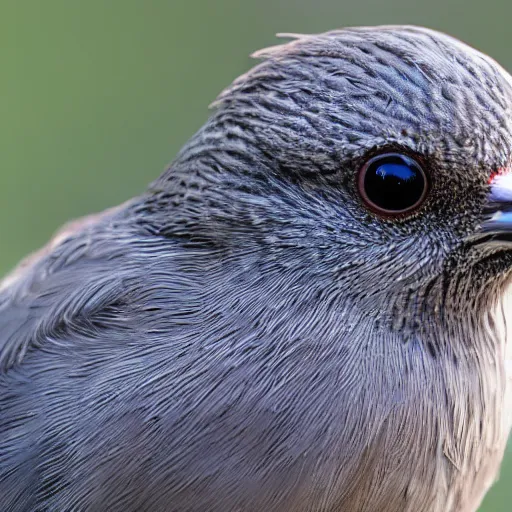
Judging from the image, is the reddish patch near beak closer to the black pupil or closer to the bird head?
the bird head

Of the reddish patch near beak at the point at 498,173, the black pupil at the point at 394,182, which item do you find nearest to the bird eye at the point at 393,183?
the black pupil at the point at 394,182

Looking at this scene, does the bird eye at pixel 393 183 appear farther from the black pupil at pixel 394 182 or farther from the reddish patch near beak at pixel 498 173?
the reddish patch near beak at pixel 498 173

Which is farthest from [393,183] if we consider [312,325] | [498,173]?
[312,325]

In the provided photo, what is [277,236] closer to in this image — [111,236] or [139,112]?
[111,236]

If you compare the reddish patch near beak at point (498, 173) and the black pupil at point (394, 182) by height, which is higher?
the reddish patch near beak at point (498, 173)

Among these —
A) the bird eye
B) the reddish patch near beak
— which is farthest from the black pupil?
the reddish patch near beak

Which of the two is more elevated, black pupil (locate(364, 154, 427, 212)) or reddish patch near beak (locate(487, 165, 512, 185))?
reddish patch near beak (locate(487, 165, 512, 185))

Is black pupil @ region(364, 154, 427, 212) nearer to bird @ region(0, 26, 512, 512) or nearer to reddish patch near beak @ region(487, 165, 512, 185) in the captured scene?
bird @ region(0, 26, 512, 512)
